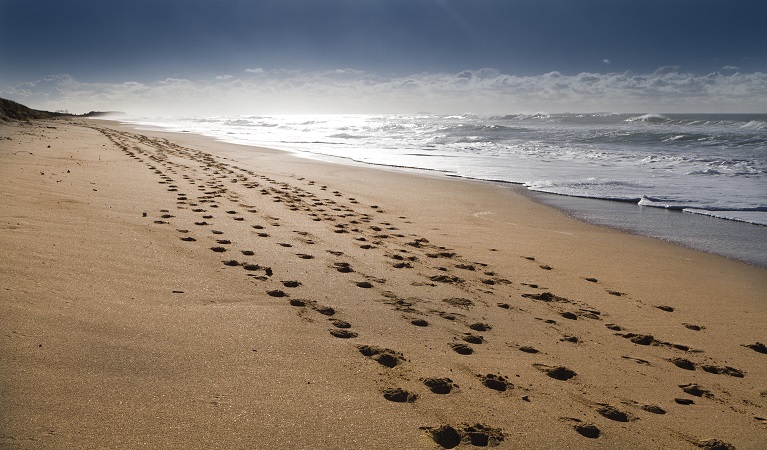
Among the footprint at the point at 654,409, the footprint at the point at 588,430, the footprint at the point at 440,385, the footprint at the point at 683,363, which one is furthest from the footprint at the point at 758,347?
the footprint at the point at 440,385

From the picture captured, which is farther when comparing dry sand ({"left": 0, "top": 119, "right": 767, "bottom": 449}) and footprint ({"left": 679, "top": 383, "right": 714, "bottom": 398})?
footprint ({"left": 679, "top": 383, "right": 714, "bottom": 398})

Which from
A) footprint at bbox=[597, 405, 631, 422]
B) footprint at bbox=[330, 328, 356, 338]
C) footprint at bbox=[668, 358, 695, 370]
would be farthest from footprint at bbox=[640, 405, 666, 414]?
footprint at bbox=[330, 328, 356, 338]

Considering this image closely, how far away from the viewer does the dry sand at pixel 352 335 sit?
1.93m

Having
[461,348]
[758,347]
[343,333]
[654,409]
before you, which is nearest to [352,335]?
[343,333]

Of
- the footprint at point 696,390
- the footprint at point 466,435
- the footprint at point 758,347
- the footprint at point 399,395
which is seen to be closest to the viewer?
the footprint at point 466,435

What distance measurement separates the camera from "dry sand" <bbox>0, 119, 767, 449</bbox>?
1.93 metres

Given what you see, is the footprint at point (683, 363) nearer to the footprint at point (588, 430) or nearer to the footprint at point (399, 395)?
the footprint at point (588, 430)

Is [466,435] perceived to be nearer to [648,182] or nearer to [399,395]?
[399,395]

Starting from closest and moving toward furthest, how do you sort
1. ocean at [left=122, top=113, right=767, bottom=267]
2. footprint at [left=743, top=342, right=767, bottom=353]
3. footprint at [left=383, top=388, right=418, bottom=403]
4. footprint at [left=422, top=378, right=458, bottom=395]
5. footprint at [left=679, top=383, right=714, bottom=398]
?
footprint at [left=383, top=388, right=418, bottom=403], footprint at [left=422, top=378, right=458, bottom=395], footprint at [left=679, top=383, right=714, bottom=398], footprint at [left=743, top=342, right=767, bottom=353], ocean at [left=122, top=113, right=767, bottom=267]

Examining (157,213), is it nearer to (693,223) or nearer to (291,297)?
(291,297)

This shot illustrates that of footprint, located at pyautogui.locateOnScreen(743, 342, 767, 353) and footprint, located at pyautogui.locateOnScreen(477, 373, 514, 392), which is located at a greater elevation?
footprint, located at pyautogui.locateOnScreen(743, 342, 767, 353)

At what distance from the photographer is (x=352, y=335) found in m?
2.76

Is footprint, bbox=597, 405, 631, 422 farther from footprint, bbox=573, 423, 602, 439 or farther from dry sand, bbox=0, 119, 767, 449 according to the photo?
footprint, bbox=573, 423, 602, 439

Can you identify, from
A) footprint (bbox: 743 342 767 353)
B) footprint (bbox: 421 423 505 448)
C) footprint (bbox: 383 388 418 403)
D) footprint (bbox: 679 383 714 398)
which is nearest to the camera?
footprint (bbox: 421 423 505 448)
